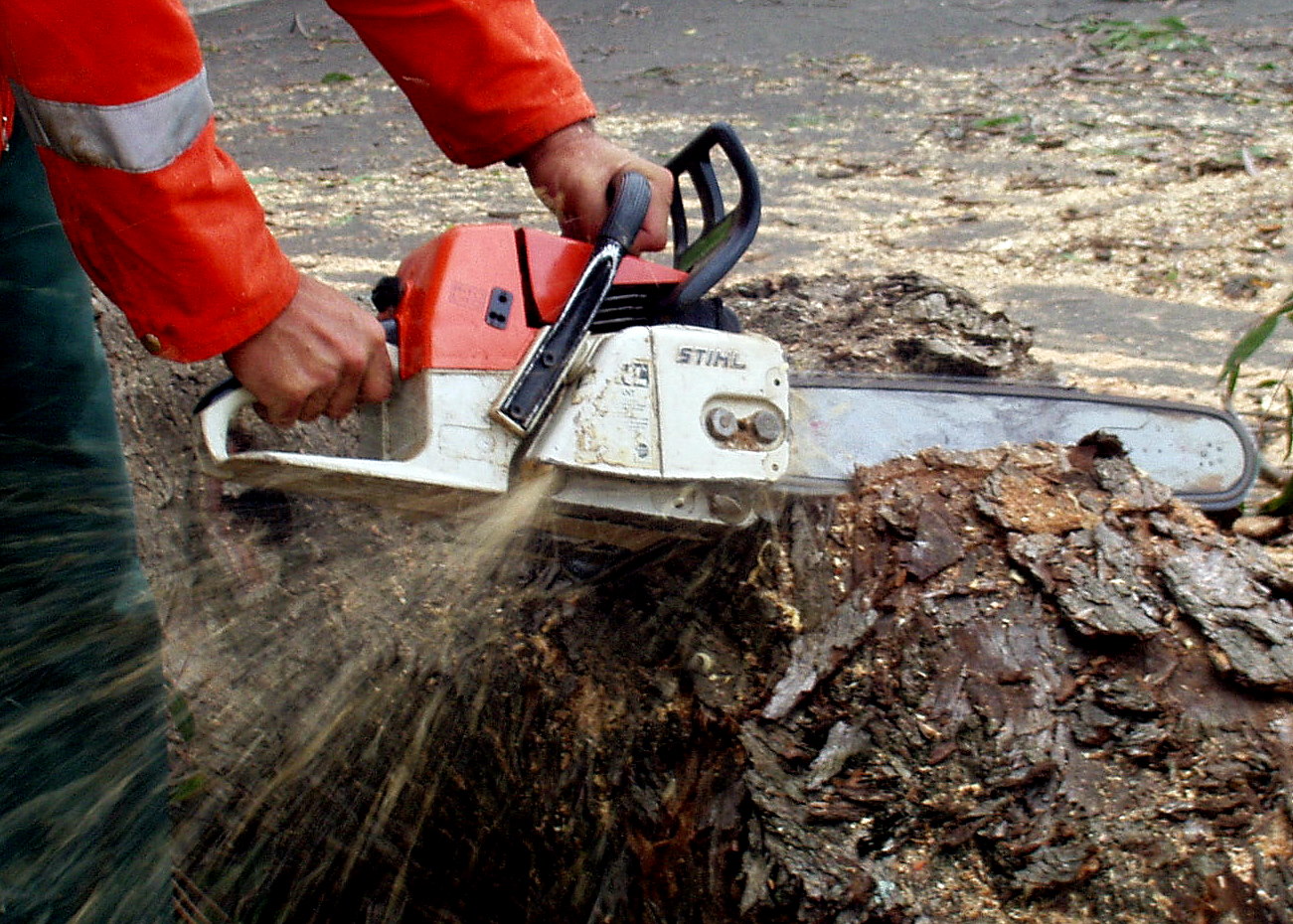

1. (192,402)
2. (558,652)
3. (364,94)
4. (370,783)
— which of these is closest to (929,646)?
(558,652)

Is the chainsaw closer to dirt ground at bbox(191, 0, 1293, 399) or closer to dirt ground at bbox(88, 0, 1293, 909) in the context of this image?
dirt ground at bbox(88, 0, 1293, 909)

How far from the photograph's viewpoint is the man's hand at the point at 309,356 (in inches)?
55.8

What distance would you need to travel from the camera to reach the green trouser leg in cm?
152

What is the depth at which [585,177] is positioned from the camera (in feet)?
5.90

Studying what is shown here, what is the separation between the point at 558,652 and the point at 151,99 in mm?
1077

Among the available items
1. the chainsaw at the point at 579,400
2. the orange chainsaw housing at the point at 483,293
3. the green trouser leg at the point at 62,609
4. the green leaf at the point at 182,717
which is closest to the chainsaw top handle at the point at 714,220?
the chainsaw at the point at 579,400

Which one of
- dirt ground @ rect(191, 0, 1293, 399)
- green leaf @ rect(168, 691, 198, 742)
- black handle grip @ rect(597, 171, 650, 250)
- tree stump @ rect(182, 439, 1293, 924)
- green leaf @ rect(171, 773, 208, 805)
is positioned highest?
black handle grip @ rect(597, 171, 650, 250)

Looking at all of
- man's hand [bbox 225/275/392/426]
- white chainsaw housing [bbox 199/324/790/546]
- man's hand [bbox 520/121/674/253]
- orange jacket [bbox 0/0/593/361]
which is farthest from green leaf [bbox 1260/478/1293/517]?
orange jacket [bbox 0/0/593/361]

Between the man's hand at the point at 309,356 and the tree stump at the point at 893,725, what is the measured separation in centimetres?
65

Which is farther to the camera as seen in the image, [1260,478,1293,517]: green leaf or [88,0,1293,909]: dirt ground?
[1260,478,1293,517]: green leaf

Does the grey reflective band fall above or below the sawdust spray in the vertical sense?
above

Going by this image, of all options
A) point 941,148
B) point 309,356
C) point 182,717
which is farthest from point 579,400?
point 941,148

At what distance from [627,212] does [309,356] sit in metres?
0.52

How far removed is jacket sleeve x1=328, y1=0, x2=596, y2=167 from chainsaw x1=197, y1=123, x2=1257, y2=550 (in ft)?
0.69
